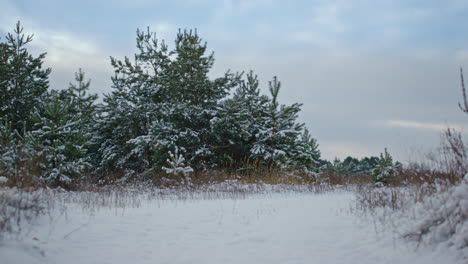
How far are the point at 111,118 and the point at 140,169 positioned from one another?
3.91m

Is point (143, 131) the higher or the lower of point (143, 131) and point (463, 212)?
the higher

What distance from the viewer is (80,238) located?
16.4 ft

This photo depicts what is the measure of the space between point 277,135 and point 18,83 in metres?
15.2

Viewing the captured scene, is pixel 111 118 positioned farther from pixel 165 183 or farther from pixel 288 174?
pixel 288 174

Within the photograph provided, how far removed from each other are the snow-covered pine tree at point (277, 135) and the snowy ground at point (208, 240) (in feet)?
31.6

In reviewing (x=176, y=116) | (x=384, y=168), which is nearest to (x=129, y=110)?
(x=176, y=116)

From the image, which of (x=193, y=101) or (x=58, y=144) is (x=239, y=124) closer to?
(x=193, y=101)

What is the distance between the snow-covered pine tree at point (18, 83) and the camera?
18250 millimetres

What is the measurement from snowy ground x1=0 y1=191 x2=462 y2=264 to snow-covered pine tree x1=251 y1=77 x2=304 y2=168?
31.6 feet

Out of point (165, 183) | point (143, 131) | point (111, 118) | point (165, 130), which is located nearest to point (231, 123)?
point (165, 130)

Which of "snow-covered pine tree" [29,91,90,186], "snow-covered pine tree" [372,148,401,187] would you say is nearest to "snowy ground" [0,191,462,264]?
"snow-covered pine tree" [29,91,90,186]

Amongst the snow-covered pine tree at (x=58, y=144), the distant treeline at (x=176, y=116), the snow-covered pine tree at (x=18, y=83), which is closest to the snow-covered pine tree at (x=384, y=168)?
the distant treeline at (x=176, y=116)

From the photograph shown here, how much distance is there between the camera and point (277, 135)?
17109 millimetres

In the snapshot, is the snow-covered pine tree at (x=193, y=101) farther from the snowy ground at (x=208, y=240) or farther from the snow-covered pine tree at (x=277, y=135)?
the snowy ground at (x=208, y=240)
